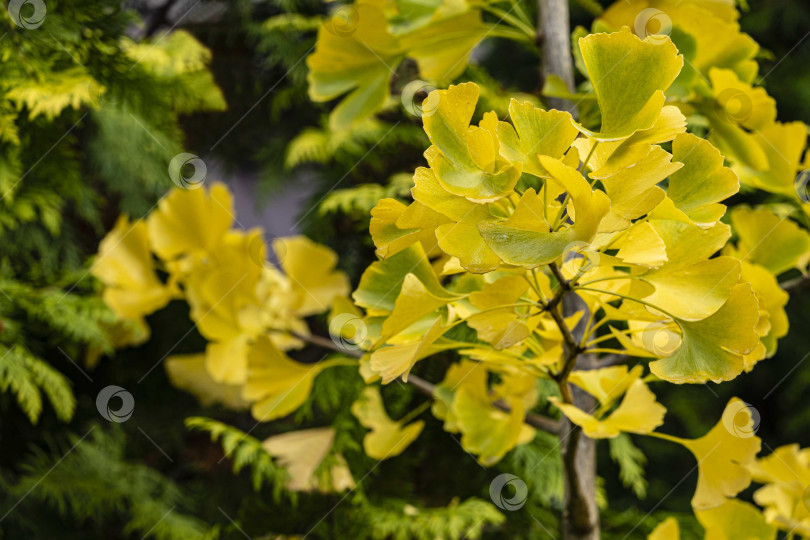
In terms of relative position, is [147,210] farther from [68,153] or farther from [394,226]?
[394,226]

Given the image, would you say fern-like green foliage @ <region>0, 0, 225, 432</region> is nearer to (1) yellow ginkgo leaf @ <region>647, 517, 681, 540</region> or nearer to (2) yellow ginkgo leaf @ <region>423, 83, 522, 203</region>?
(2) yellow ginkgo leaf @ <region>423, 83, 522, 203</region>

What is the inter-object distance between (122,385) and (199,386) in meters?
0.18

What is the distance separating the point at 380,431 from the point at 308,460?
1.8 inches

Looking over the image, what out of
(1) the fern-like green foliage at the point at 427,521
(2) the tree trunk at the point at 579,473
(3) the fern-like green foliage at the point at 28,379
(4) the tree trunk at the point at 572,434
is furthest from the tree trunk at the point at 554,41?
(3) the fern-like green foliage at the point at 28,379

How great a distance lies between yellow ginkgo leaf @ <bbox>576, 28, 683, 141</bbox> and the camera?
178 mm

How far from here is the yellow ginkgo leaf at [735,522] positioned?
0.28 m

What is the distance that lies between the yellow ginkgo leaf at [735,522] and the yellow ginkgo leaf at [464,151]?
0.62 ft

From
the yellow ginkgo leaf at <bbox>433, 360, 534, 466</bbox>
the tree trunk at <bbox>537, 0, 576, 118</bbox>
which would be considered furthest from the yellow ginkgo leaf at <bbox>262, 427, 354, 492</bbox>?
the tree trunk at <bbox>537, 0, 576, 118</bbox>

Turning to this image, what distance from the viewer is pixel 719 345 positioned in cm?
19

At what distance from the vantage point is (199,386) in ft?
1.68

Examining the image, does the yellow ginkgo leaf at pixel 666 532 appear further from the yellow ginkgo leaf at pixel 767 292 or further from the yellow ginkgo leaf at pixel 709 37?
the yellow ginkgo leaf at pixel 709 37

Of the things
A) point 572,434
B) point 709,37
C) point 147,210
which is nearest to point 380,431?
point 572,434

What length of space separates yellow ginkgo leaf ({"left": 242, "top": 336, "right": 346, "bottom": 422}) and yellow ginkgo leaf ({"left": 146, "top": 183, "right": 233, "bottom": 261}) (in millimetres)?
119

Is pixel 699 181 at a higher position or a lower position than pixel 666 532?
higher
